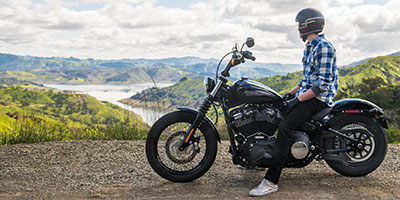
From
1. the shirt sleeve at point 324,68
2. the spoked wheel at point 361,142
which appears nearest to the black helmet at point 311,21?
the shirt sleeve at point 324,68

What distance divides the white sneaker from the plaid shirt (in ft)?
4.19

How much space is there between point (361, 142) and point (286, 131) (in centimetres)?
121

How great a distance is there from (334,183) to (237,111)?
1662 mm

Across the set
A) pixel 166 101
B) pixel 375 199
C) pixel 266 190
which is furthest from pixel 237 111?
pixel 166 101

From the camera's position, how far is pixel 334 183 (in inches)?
179

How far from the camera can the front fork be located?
14.9 ft

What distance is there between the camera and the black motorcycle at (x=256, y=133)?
445 centimetres

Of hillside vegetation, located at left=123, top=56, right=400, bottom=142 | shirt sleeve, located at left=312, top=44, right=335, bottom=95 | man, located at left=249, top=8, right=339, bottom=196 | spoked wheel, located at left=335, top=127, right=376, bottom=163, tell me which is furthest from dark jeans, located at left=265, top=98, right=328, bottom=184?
hillside vegetation, located at left=123, top=56, right=400, bottom=142

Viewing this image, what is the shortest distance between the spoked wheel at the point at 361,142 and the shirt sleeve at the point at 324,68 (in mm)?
735

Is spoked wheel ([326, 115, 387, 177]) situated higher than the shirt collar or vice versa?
the shirt collar

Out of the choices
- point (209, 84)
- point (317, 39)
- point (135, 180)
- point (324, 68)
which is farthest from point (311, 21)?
point (135, 180)

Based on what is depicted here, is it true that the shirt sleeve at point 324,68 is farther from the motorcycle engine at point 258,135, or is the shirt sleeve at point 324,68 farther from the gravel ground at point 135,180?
the gravel ground at point 135,180

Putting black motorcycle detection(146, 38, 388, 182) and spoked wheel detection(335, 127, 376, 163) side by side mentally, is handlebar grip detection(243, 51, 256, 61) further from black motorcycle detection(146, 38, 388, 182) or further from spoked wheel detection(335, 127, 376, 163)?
spoked wheel detection(335, 127, 376, 163)

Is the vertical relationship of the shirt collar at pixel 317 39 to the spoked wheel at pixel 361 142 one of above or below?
above
